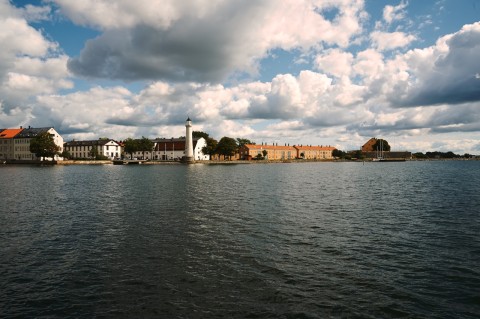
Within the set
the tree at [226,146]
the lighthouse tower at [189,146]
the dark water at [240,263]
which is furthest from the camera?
the tree at [226,146]

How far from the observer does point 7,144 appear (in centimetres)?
18388

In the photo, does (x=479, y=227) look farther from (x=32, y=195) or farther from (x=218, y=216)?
(x=32, y=195)

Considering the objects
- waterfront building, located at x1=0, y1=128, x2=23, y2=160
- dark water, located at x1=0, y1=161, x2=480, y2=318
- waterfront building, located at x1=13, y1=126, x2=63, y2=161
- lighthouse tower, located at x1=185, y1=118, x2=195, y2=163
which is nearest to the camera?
dark water, located at x1=0, y1=161, x2=480, y2=318

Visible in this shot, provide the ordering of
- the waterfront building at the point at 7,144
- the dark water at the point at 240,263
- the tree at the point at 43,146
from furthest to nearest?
1. the waterfront building at the point at 7,144
2. the tree at the point at 43,146
3. the dark water at the point at 240,263

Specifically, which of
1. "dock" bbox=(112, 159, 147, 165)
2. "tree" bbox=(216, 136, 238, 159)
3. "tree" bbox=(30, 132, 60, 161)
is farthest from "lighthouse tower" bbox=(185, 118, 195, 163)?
"tree" bbox=(30, 132, 60, 161)

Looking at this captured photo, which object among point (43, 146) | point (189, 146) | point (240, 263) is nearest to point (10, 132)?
point (43, 146)

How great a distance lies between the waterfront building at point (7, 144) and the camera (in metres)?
183

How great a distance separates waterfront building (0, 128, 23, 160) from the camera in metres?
183

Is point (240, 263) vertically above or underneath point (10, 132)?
underneath

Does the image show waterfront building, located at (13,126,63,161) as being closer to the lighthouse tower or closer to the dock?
the dock

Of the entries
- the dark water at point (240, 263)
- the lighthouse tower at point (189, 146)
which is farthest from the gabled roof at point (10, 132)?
the dark water at point (240, 263)

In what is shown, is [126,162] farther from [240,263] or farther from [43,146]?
[240,263]

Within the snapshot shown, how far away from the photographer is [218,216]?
1146 inches

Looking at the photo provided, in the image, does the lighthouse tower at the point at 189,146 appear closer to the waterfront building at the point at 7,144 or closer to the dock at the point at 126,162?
the dock at the point at 126,162
